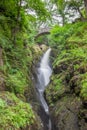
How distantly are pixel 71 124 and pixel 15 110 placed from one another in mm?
3104

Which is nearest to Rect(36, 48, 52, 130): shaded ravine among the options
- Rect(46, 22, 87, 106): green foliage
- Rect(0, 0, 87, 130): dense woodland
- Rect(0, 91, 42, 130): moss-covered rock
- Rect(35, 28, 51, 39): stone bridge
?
Rect(0, 0, 87, 130): dense woodland

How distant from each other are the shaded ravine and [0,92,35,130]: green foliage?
2.80m

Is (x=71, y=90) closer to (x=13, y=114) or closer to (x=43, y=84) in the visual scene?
(x=13, y=114)

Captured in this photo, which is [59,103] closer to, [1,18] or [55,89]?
[55,89]

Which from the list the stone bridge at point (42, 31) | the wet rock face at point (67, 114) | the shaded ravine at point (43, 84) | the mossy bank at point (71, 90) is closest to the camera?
the mossy bank at point (71, 90)

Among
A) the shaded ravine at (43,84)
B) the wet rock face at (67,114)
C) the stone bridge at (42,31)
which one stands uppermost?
the stone bridge at (42,31)

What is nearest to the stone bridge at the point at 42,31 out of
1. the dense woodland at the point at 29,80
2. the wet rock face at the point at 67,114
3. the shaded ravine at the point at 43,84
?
the shaded ravine at the point at 43,84

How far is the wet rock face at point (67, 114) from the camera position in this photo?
8.44 meters

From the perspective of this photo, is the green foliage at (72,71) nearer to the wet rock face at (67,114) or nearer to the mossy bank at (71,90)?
the mossy bank at (71,90)

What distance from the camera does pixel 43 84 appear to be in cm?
1393

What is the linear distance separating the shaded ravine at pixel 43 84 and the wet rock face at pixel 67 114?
0.38 metres

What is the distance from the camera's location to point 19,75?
9.25 metres

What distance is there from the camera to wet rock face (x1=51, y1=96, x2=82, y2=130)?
332 inches

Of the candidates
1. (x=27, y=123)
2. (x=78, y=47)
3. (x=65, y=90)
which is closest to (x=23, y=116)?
(x=27, y=123)
